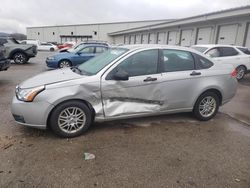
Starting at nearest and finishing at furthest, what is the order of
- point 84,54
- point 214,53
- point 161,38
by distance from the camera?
point 214,53 < point 84,54 < point 161,38

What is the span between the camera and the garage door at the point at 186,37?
753 inches

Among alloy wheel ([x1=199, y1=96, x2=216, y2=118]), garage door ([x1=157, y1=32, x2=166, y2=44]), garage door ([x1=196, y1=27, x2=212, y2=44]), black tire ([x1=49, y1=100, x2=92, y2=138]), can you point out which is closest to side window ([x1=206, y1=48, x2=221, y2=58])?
alloy wheel ([x1=199, y1=96, x2=216, y2=118])

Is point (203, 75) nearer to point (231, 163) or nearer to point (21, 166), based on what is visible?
point (231, 163)

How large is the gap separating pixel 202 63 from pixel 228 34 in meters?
12.1

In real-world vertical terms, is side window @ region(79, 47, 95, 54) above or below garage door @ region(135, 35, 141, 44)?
below

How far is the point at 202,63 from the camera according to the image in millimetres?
4566

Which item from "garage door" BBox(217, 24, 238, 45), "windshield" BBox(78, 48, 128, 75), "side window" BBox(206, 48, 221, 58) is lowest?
"windshield" BBox(78, 48, 128, 75)

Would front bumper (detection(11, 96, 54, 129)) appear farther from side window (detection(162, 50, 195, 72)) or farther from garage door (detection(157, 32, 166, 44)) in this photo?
garage door (detection(157, 32, 166, 44))

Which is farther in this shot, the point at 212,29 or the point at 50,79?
the point at 212,29

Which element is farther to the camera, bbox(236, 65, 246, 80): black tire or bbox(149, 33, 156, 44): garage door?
bbox(149, 33, 156, 44): garage door

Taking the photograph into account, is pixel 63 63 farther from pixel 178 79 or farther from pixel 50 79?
pixel 178 79

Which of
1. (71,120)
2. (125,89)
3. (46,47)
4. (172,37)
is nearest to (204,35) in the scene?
(172,37)

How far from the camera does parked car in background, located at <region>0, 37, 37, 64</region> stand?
523 inches

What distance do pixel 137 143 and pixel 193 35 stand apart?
17.1m
